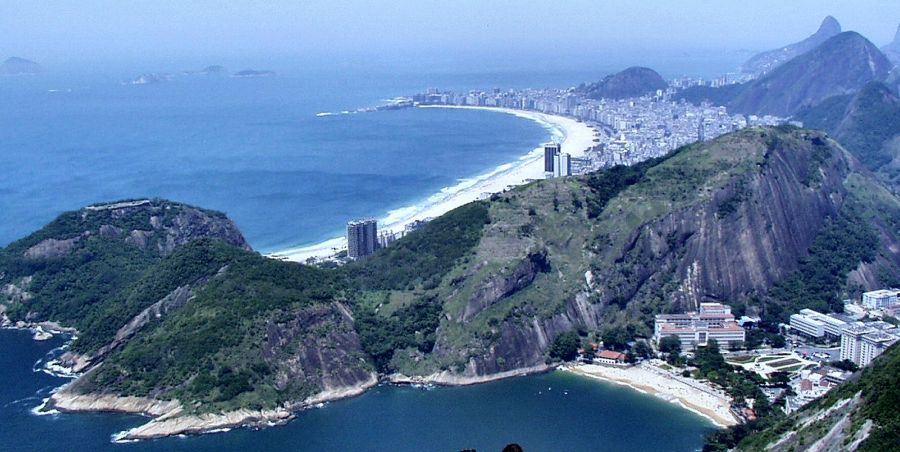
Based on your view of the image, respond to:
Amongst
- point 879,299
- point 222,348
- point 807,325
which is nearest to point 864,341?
point 807,325

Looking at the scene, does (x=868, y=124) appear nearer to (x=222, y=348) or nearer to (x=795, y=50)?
(x=222, y=348)

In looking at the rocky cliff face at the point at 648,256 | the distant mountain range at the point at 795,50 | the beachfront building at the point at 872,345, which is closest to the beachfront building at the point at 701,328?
the rocky cliff face at the point at 648,256

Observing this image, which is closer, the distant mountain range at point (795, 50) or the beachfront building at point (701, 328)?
the beachfront building at point (701, 328)

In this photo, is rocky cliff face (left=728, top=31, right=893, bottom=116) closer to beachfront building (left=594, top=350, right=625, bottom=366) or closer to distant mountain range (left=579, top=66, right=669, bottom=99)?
distant mountain range (left=579, top=66, right=669, bottom=99)

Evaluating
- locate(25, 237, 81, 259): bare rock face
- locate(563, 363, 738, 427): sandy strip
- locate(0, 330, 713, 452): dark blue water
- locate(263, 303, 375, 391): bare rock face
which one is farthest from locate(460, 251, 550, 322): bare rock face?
locate(25, 237, 81, 259): bare rock face

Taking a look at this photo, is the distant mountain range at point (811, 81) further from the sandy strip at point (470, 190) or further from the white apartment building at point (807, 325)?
the white apartment building at point (807, 325)

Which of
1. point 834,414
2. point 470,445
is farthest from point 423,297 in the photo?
point 834,414
